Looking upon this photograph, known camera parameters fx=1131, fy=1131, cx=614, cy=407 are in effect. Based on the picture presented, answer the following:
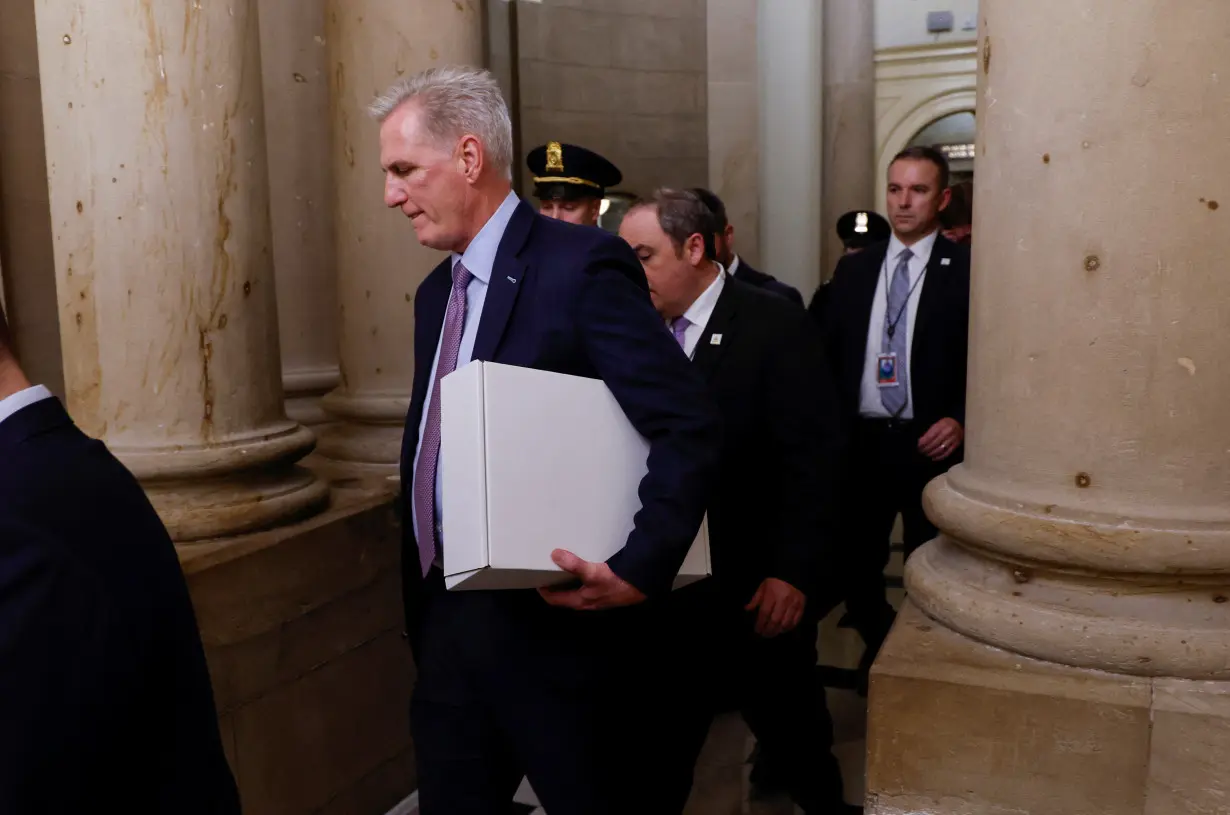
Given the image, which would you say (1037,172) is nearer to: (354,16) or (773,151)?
(354,16)

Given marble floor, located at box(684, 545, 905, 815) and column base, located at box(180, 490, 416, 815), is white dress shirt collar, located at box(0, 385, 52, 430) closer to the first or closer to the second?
column base, located at box(180, 490, 416, 815)

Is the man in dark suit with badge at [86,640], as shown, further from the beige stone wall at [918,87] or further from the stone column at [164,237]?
the beige stone wall at [918,87]

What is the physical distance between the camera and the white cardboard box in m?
1.59

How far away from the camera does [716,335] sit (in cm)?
276

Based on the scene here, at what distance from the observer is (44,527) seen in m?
1.23

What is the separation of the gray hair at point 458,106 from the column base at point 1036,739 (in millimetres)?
1118

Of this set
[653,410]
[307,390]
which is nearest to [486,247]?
[653,410]

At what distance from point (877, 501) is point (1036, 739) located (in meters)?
2.29

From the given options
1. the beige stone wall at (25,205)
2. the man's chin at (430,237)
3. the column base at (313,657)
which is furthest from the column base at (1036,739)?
the beige stone wall at (25,205)

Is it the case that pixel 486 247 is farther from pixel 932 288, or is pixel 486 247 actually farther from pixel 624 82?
pixel 624 82

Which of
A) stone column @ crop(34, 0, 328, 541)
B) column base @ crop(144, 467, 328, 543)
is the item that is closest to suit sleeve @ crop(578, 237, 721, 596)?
stone column @ crop(34, 0, 328, 541)

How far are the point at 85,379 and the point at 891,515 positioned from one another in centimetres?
265

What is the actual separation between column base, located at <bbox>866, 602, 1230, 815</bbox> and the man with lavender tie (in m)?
0.43

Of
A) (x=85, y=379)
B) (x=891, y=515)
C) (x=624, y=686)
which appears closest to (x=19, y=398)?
(x=624, y=686)
